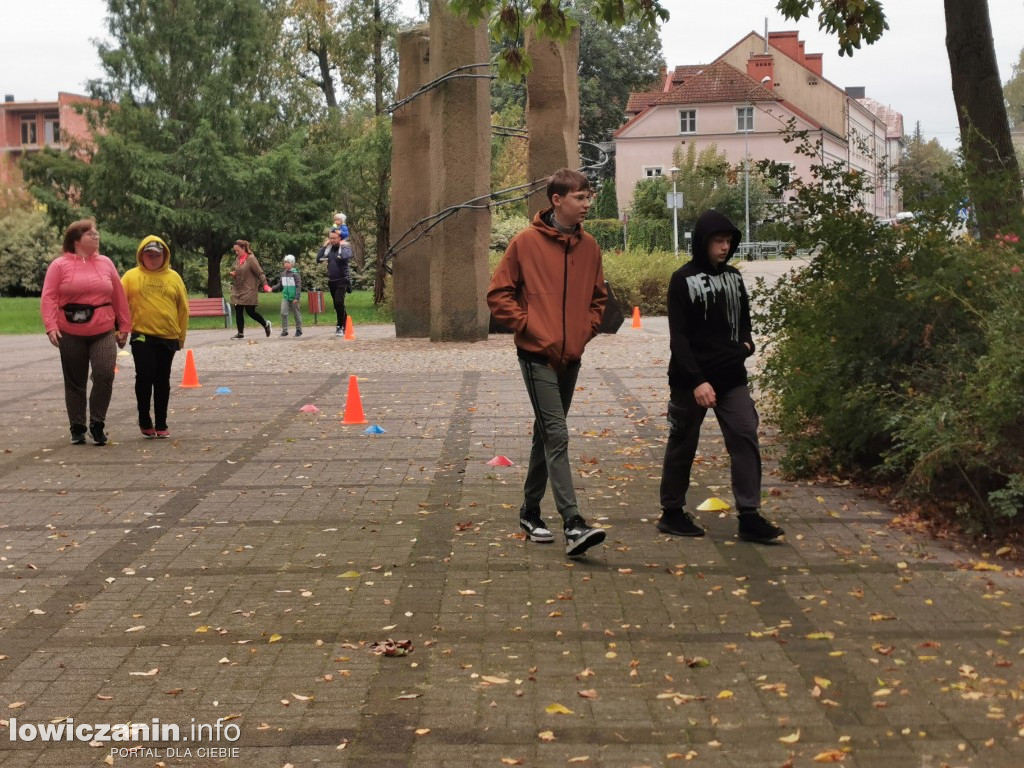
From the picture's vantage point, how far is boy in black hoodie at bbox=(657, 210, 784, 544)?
7438mm

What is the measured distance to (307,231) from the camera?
140ft

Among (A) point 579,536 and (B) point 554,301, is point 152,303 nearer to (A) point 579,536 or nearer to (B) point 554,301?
(B) point 554,301

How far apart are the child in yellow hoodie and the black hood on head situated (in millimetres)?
5625

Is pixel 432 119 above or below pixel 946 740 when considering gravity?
above

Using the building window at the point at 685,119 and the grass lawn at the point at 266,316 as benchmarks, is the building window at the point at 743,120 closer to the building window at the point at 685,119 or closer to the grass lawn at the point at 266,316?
the building window at the point at 685,119

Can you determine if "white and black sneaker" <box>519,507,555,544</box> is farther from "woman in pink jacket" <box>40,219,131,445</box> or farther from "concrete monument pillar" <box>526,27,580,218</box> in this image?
"concrete monument pillar" <box>526,27,580,218</box>

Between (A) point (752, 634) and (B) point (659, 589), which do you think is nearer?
(A) point (752, 634)

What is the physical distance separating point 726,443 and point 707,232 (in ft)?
3.75

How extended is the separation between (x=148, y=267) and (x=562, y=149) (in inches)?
469

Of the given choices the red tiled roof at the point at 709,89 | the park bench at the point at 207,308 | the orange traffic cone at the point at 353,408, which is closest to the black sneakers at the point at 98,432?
the orange traffic cone at the point at 353,408

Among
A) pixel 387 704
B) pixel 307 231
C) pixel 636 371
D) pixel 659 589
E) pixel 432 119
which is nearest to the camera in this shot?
pixel 387 704

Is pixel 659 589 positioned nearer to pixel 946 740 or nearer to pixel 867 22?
pixel 946 740

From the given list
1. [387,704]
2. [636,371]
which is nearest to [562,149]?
[636,371]

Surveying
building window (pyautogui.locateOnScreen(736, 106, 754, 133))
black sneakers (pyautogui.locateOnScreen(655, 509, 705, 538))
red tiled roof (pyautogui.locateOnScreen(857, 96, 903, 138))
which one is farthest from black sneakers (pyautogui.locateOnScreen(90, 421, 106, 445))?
red tiled roof (pyautogui.locateOnScreen(857, 96, 903, 138))
